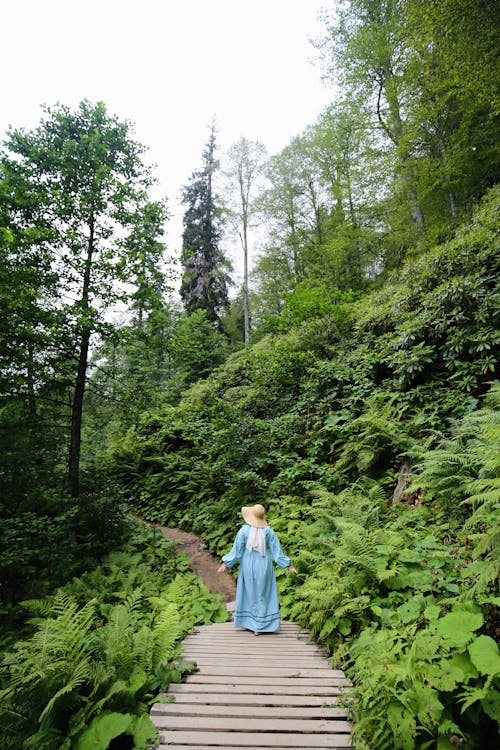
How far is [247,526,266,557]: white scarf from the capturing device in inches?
189

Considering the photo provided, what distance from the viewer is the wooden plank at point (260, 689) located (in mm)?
2791

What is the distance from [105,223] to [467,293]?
7.61 m

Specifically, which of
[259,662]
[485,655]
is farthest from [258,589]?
[485,655]

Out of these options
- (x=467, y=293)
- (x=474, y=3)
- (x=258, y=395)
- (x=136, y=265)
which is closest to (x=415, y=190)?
(x=474, y=3)

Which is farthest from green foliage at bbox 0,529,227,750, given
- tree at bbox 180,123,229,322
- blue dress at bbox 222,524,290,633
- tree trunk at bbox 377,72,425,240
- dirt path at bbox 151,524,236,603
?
tree at bbox 180,123,229,322

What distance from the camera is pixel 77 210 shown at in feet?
24.1

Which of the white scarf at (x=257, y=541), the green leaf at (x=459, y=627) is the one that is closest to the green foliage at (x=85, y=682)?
the white scarf at (x=257, y=541)

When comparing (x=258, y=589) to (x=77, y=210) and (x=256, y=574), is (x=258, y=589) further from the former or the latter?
(x=77, y=210)

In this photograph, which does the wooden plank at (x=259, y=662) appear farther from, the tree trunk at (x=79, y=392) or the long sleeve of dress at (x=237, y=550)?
Result: the tree trunk at (x=79, y=392)

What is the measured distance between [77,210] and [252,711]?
27.4ft

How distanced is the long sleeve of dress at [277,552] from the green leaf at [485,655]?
2.68 m

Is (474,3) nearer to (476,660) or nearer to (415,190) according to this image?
(415,190)

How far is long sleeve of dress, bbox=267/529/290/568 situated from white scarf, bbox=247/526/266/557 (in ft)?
0.32

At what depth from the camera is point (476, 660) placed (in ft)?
6.95
